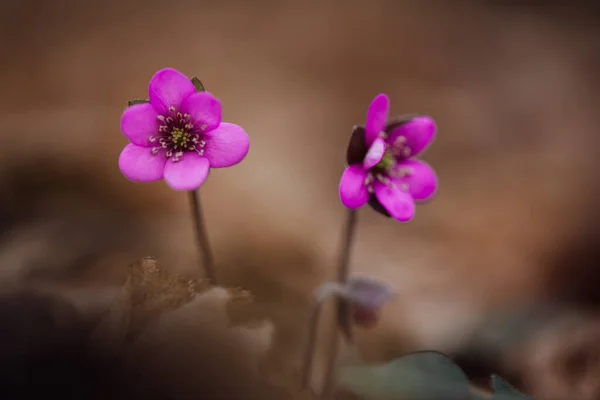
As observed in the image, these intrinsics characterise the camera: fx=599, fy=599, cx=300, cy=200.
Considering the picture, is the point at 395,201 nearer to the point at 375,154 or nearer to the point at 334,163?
the point at 375,154

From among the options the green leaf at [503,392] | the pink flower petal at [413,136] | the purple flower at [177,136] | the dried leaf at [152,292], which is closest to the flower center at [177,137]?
the purple flower at [177,136]

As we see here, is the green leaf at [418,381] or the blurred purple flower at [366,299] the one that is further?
the blurred purple flower at [366,299]

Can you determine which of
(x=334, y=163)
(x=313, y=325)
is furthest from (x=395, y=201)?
(x=334, y=163)

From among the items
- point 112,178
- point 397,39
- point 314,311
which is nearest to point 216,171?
point 112,178

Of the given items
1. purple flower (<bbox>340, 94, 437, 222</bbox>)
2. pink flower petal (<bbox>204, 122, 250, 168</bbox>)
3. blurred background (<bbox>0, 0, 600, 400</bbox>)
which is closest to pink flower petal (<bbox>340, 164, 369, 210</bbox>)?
purple flower (<bbox>340, 94, 437, 222</bbox>)

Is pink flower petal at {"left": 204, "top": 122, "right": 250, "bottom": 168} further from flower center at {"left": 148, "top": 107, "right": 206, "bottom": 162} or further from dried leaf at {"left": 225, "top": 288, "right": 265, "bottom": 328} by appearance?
dried leaf at {"left": 225, "top": 288, "right": 265, "bottom": 328}

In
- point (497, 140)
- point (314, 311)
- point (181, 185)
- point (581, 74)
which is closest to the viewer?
point (181, 185)

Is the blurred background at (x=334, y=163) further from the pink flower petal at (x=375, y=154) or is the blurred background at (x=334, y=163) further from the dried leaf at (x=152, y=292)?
the pink flower petal at (x=375, y=154)

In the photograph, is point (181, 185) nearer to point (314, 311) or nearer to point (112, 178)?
point (314, 311)
